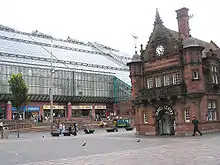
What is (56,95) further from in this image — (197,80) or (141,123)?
(197,80)

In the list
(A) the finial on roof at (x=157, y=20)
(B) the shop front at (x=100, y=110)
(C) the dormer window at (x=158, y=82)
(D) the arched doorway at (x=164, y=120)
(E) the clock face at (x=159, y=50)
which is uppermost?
(A) the finial on roof at (x=157, y=20)

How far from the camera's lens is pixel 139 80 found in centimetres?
3841

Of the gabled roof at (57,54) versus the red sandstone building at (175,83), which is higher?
the gabled roof at (57,54)

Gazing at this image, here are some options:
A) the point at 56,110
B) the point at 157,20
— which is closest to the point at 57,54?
the point at 56,110

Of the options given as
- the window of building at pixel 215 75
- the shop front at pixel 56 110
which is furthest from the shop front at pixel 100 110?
the window of building at pixel 215 75

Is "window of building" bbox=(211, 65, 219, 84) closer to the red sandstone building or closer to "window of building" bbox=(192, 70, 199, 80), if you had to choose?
the red sandstone building

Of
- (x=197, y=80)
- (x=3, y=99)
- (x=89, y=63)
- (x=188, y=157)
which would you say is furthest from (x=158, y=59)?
(x=89, y=63)

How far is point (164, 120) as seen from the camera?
35.2 metres

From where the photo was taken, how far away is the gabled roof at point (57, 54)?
270 ft

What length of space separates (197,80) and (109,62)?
75370mm

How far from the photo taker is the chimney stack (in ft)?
125

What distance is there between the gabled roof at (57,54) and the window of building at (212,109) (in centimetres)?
5708

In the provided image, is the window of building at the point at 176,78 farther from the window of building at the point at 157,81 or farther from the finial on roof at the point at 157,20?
the finial on roof at the point at 157,20

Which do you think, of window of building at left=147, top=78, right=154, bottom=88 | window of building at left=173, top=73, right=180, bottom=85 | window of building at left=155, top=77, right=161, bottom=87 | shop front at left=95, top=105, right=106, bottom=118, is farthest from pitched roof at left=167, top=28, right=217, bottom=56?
shop front at left=95, top=105, right=106, bottom=118
